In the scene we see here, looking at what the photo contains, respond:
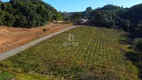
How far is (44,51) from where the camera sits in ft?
165

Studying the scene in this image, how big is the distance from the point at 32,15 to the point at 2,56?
56166mm

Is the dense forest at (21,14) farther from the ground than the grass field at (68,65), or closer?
farther from the ground

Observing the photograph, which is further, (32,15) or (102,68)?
(32,15)

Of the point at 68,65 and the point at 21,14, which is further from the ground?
the point at 21,14

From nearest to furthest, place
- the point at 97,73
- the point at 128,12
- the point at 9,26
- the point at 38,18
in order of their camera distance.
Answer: the point at 97,73
the point at 9,26
the point at 38,18
the point at 128,12

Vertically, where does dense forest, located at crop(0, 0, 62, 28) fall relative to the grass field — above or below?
above

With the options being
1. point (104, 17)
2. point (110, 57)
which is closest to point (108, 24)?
point (104, 17)

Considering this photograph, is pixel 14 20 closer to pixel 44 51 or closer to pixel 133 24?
pixel 44 51

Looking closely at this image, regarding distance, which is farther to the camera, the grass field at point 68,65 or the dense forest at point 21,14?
the dense forest at point 21,14

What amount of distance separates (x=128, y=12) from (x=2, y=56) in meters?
117

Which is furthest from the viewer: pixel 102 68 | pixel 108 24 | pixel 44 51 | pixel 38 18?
pixel 108 24

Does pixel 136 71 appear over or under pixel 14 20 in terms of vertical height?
under

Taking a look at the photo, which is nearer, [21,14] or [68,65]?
[68,65]

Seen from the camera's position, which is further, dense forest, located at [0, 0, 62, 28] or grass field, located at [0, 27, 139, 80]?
dense forest, located at [0, 0, 62, 28]
